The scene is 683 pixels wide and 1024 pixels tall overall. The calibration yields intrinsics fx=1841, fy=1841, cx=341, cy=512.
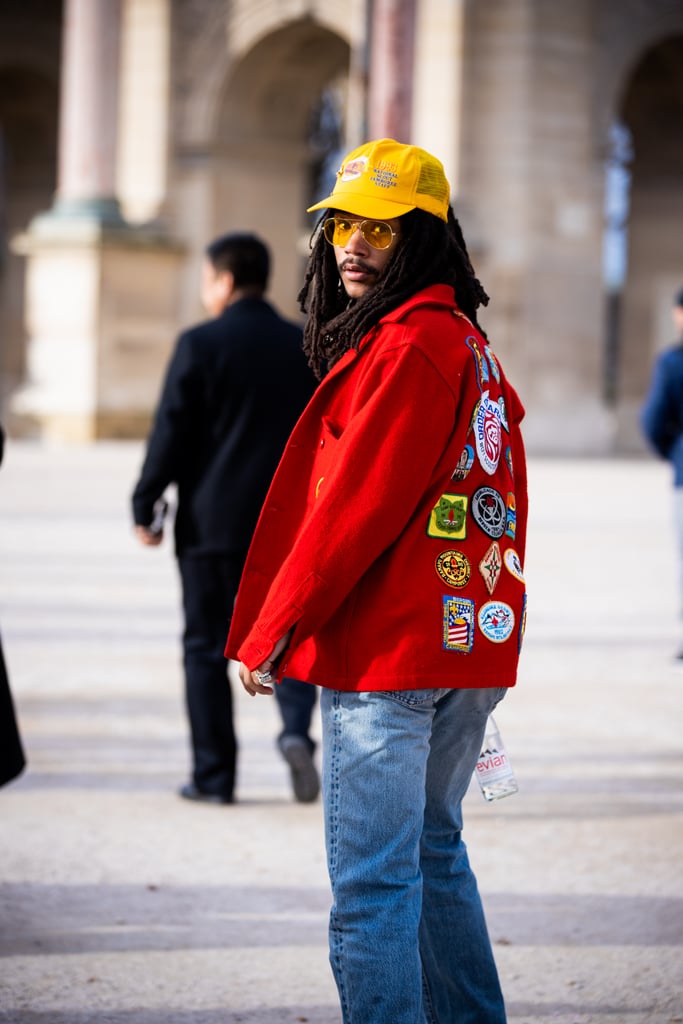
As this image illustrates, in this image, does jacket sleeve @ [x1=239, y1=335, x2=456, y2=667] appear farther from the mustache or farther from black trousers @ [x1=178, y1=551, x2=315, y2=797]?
black trousers @ [x1=178, y1=551, x2=315, y2=797]

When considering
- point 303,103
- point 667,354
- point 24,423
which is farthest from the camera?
point 303,103

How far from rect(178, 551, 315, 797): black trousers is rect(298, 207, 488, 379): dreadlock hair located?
245 cm

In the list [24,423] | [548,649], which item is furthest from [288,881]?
[24,423]

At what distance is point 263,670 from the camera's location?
10.6 ft

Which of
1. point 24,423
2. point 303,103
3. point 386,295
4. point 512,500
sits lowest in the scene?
point 24,423

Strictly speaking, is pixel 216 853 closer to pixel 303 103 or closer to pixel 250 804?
pixel 250 804

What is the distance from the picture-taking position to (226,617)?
602cm

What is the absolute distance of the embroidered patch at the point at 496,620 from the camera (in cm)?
324

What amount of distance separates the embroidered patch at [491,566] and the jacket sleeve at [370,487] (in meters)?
0.18

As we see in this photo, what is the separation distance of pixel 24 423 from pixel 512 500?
2106cm

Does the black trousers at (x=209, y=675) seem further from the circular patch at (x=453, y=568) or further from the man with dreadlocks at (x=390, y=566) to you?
the circular patch at (x=453, y=568)

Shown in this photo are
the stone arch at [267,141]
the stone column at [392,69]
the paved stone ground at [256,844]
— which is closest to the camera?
the paved stone ground at [256,844]

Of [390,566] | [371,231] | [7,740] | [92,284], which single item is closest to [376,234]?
[371,231]

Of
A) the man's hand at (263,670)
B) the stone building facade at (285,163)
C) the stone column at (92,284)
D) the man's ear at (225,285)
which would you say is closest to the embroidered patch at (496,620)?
the man's hand at (263,670)
